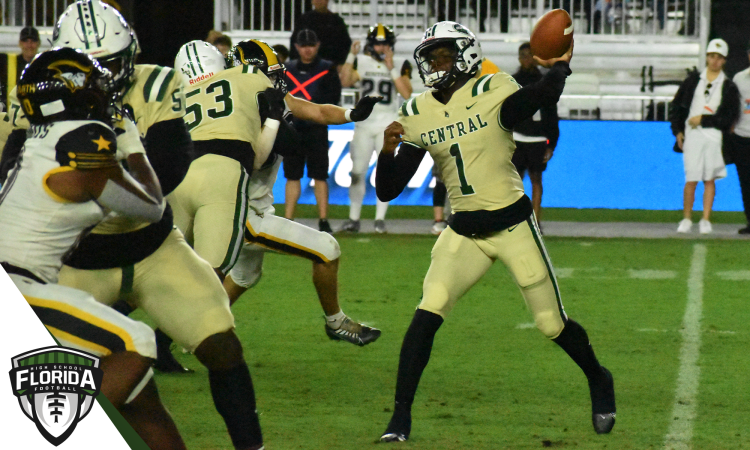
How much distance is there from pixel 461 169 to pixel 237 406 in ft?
5.07

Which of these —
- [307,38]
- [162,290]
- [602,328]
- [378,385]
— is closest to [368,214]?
[307,38]

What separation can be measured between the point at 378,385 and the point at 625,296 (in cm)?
306

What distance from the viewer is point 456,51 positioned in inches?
189

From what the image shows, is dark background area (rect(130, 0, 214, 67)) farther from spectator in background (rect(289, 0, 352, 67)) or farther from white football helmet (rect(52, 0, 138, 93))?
white football helmet (rect(52, 0, 138, 93))

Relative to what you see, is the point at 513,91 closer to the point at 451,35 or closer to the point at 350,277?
the point at 451,35

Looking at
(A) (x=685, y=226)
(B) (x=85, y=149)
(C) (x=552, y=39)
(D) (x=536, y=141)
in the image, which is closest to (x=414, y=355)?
(C) (x=552, y=39)

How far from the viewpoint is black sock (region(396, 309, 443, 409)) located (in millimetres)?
4660

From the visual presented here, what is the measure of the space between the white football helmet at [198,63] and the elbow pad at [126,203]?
2.39 meters

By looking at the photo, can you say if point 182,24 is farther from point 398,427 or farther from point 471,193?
point 398,427

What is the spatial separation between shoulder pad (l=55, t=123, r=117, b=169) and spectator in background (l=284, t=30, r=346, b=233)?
7621 millimetres

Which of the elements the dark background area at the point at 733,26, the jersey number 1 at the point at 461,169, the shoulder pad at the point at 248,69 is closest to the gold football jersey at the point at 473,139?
the jersey number 1 at the point at 461,169

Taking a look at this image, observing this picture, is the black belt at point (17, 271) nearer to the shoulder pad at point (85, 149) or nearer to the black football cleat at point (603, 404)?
the shoulder pad at point (85, 149)

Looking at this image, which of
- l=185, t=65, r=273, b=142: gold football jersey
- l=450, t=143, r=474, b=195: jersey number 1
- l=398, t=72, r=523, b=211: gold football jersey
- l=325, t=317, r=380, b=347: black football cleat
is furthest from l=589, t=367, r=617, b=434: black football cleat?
l=185, t=65, r=273, b=142: gold football jersey

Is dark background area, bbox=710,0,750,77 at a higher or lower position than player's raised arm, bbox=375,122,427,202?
higher
